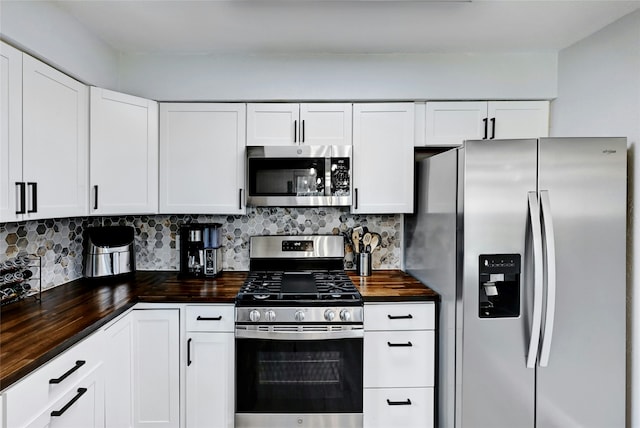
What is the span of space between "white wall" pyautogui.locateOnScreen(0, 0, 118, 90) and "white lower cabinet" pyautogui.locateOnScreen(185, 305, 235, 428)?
4.81 feet

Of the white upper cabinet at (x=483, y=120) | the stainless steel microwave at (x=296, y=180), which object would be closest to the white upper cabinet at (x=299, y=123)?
the stainless steel microwave at (x=296, y=180)

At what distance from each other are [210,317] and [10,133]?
1.29 metres

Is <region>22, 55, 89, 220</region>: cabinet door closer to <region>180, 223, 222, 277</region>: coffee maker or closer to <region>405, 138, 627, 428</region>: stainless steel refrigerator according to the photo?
<region>180, 223, 222, 277</region>: coffee maker

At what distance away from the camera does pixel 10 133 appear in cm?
158

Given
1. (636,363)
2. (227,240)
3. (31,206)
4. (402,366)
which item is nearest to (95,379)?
(31,206)

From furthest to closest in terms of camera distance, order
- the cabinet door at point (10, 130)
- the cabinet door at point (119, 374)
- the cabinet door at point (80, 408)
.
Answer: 1. the cabinet door at point (119, 374)
2. the cabinet door at point (10, 130)
3. the cabinet door at point (80, 408)

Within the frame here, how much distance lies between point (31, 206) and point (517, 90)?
9.41 feet

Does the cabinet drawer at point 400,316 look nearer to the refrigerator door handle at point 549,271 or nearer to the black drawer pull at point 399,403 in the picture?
the black drawer pull at point 399,403

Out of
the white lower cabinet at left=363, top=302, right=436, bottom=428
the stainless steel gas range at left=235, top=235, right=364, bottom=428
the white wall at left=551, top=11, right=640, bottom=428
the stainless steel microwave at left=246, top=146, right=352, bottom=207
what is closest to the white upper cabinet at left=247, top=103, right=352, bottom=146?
the stainless steel microwave at left=246, top=146, right=352, bottom=207

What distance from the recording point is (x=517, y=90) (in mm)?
2484

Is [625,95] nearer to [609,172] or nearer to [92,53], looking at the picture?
[609,172]

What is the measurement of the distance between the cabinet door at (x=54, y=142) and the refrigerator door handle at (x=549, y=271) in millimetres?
2403

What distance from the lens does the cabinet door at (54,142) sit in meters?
1.68

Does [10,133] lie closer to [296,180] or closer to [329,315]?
[296,180]
